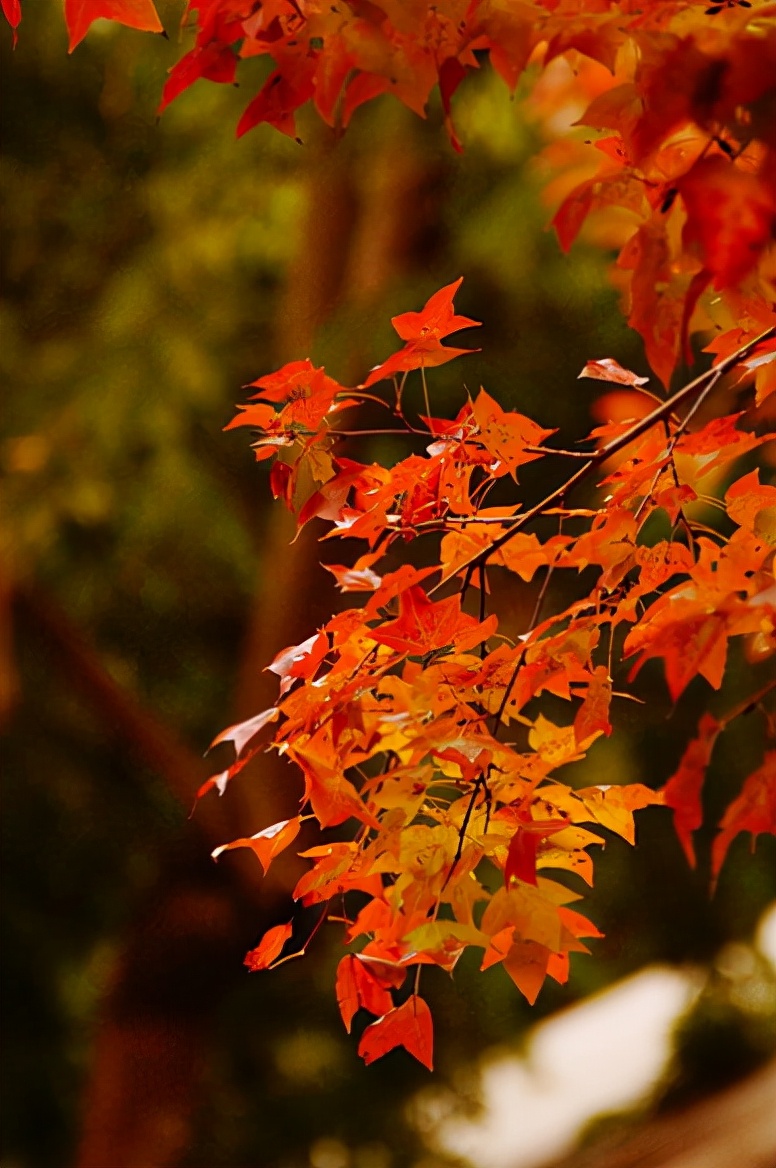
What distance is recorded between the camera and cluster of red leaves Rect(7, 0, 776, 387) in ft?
1.67

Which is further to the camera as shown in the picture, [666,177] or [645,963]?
[645,963]

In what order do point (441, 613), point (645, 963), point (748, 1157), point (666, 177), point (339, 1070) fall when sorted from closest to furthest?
point (666, 177), point (441, 613), point (748, 1157), point (339, 1070), point (645, 963)

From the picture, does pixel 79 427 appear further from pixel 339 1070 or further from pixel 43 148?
pixel 339 1070

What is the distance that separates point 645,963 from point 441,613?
143cm

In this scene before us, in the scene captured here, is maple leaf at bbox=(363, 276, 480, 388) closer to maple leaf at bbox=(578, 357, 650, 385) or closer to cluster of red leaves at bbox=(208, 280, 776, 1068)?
cluster of red leaves at bbox=(208, 280, 776, 1068)

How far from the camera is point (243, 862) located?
1780mm

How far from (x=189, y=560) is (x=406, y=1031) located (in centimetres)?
121

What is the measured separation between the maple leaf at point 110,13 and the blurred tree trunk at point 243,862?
108 centimetres

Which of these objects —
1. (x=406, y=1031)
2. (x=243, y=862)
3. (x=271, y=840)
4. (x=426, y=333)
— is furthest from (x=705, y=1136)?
(x=426, y=333)

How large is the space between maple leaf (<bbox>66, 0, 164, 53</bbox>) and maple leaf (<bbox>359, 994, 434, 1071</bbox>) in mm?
739

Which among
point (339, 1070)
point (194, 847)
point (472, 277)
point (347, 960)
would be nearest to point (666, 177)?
point (347, 960)

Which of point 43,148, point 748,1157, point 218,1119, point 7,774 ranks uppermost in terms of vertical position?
point 43,148

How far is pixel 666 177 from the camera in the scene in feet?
2.07

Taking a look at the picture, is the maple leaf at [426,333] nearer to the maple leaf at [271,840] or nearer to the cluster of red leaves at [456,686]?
the cluster of red leaves at [456,686]
